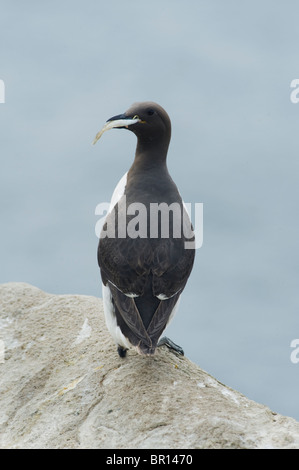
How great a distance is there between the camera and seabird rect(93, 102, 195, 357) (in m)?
7.30

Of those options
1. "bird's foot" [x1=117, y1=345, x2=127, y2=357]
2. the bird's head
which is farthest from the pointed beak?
"bird's foot" [x1=117, y1=345, x2=127, y2=357]

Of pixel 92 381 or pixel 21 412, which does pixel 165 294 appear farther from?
pixel 21 412

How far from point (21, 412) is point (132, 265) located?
6.09ft

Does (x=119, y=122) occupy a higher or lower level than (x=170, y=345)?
higher

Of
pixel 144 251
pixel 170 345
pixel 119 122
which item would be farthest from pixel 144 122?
pixel 170 345

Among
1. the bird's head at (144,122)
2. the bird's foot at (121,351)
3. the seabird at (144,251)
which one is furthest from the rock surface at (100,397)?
the bird's head at (144,122)

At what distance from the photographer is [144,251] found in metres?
7.33

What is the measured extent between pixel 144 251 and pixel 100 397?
1407 millimetres

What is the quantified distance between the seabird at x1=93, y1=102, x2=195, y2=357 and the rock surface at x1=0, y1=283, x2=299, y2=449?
0.36 meters

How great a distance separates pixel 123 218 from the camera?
763 cm

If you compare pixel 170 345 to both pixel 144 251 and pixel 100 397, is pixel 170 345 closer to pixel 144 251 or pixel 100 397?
pixel 100 397

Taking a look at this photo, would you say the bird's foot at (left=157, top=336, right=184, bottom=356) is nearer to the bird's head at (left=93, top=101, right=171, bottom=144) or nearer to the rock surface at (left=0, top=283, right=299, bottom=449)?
the rock surface at (left=0, top=283, right=299, bottom=449)

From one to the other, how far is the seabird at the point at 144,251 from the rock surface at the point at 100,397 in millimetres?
360

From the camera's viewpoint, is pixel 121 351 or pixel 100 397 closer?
pixel 100 397
